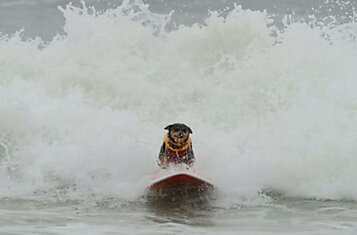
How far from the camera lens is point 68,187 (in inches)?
327

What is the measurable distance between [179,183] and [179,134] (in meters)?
0.68

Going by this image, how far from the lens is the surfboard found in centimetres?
761

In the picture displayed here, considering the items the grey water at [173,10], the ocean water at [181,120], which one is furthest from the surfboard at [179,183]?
the grey water at [173,10]

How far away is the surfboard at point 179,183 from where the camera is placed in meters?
7.61

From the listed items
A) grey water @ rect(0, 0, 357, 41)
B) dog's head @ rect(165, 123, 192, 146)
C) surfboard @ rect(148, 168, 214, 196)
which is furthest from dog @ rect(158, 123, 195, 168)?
grey water @ rect(0, 0, 357, 41)

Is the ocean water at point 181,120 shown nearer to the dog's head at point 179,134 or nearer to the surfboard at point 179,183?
the surfboard at point 179,183

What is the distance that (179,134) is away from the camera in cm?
805

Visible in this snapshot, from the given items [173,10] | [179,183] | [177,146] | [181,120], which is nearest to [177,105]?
[181,120]

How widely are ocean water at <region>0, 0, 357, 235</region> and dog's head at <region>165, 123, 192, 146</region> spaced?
639 millimetres

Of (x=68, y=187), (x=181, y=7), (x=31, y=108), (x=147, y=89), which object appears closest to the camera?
(x=68, y=187)

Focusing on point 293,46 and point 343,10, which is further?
point 343,10

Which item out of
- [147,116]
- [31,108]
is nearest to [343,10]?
[147,116]

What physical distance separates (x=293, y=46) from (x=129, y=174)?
17.1 feet

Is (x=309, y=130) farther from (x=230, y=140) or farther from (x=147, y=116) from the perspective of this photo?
(x=147, y=116)
